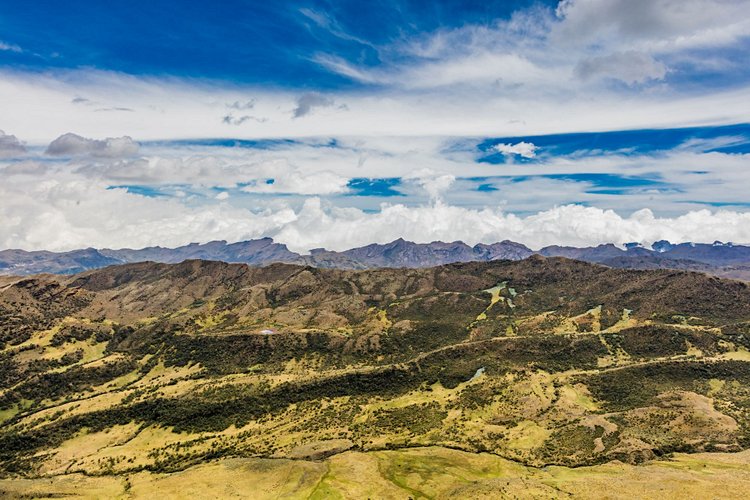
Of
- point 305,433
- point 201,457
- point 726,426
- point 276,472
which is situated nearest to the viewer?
point 276,472

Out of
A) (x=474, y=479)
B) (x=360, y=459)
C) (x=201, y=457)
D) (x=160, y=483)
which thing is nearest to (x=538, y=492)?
(x=474, y=479)

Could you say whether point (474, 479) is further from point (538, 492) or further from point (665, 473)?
point (665, 473)

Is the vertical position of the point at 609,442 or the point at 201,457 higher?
the point at 609,442

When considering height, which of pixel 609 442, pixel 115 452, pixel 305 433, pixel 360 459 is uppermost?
pixel 609 442

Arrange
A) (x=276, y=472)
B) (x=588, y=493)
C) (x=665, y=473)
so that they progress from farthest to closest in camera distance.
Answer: (x=276, y=472) → (x=665, y=473) → (x=588, y=493)

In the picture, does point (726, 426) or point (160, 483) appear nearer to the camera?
point (160, 483)

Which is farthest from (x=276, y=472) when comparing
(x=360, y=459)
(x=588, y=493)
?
(x=588, y=493)

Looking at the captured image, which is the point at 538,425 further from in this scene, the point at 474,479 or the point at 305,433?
the point at 305,433
